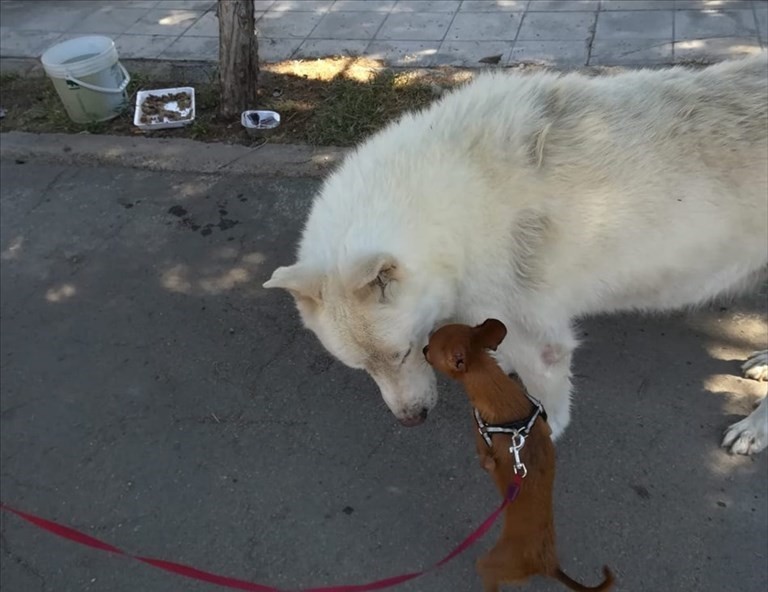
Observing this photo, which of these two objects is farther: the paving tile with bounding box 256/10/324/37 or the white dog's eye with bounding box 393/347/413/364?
the paving tile with bounding box 256/10/324/37

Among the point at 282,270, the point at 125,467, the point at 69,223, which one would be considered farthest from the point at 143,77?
the point at 282,270

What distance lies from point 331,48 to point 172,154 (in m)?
2.01

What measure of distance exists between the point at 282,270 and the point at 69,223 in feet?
10.4

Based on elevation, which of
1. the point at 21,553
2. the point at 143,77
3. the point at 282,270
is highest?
the point at 282,270

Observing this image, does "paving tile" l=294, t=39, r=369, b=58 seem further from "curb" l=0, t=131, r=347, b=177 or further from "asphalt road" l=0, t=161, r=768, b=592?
"asphalt road" l=0, t=161, r=768, b=592

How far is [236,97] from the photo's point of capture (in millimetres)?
5531

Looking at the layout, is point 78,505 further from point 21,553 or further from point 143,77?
point 143,77

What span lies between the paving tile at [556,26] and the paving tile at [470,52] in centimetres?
28

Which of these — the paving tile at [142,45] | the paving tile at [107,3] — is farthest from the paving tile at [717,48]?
the paving tile at [107,3]

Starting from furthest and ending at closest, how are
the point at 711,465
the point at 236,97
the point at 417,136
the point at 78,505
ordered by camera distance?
the point at 236,97, the point at 78,505, the point at 711,465, the point at 417,136

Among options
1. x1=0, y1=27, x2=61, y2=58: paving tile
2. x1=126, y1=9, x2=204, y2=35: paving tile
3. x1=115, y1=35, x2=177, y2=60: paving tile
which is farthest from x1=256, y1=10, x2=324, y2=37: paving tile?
x1=0, y1=27, x2=61, y2=58: paving tile

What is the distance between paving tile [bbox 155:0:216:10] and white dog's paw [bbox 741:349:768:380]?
675 centimetres

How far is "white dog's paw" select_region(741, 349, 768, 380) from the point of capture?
331cm

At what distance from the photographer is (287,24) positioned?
702 cm
